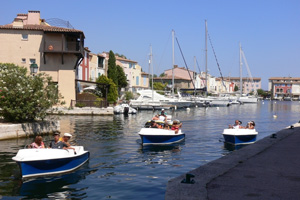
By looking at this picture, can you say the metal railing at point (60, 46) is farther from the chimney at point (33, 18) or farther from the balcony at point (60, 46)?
the chimney at point (33, 18)

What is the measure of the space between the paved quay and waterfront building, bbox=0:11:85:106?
121 ft

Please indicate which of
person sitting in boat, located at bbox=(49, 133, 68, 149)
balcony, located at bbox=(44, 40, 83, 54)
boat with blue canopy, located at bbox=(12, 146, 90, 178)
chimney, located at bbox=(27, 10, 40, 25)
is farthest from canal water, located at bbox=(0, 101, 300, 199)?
chimney, located at bbox=(27, 10, 40, 25)

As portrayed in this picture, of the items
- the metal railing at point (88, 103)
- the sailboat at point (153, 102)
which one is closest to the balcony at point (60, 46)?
the metal railing at point (88, 103)

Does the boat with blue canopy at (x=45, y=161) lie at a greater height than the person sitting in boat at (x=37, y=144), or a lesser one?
lesser

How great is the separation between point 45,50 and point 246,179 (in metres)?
41.6

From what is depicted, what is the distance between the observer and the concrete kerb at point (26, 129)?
22750 mm

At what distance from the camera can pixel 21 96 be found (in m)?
23.5

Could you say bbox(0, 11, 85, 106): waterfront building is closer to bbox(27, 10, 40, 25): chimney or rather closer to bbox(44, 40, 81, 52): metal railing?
bbox(44, 40, 81, 52): metal railing

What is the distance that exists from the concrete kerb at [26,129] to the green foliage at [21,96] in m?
0.65

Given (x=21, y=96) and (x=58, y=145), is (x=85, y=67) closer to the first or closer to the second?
(x=21, y=96)

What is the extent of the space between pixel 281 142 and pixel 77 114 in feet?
105

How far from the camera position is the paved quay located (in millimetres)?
8734

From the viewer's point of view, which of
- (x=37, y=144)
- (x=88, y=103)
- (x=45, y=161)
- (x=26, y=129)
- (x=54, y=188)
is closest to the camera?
(x=54, y=188)

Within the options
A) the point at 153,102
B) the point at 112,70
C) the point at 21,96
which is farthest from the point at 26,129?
the point at 112,70
